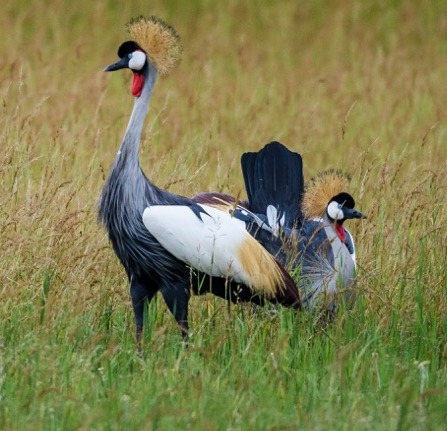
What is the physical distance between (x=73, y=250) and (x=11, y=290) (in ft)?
1.63

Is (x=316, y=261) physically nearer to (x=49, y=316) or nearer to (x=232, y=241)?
(x=232, y=241)

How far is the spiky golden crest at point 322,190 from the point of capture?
5.60 metres

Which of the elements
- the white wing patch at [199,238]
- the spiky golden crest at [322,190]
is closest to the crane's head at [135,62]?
the white wing patch at [199,238]

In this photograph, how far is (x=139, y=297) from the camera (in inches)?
207

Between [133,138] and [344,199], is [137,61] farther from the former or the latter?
[344,199]

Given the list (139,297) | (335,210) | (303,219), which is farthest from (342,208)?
(139,297)

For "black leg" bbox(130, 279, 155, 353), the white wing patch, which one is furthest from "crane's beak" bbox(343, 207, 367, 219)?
"black leg" bbox(130, 279, 155, 353)

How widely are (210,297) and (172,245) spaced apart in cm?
58

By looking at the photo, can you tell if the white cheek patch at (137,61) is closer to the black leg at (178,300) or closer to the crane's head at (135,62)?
the crane's head at (135,62)

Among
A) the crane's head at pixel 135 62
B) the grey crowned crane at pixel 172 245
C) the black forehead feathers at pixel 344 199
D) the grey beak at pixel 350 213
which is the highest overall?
the crane's head at pixel 135 62

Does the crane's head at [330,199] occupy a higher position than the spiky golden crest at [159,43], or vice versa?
the spiky golden crest at [159,43]

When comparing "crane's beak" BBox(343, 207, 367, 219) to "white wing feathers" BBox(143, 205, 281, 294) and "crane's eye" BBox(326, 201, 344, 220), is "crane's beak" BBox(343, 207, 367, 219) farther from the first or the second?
"white wing feathers" BBox(143, 205, 281, 294)

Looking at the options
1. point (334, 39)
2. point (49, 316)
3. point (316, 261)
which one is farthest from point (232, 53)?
point (49, 316)

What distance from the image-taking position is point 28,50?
33.6 ft
